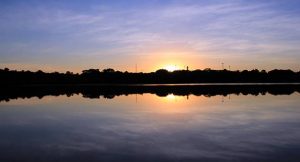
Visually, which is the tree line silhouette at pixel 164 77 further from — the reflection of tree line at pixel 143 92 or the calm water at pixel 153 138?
the calm water at pixel 153 138

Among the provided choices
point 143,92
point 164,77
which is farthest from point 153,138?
point 164,77

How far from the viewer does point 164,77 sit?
181000 mm

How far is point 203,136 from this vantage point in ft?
58.7

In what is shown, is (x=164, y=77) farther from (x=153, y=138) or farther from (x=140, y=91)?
(x=153, y=138)

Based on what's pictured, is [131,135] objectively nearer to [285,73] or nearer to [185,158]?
[185,158]

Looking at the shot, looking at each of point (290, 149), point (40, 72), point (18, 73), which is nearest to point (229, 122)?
point (290, 149)

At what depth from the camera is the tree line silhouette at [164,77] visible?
6157 inches

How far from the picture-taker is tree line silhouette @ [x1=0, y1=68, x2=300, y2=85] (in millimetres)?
156400

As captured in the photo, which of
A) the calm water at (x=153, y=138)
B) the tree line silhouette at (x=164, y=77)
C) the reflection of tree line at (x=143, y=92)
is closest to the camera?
the calm water at (x=153, y=138)

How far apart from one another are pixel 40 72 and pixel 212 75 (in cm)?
7188

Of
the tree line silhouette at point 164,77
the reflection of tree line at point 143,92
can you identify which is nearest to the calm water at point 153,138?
the reflection of tree line at point 143,92

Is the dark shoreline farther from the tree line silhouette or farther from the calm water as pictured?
the tree line silhouette

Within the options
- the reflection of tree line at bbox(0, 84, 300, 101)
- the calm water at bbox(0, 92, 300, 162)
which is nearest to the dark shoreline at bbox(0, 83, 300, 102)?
the reflection of tree line at bbox(0, 84, 300, 101)

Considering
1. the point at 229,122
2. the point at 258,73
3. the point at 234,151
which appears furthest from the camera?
the point at 258,73
